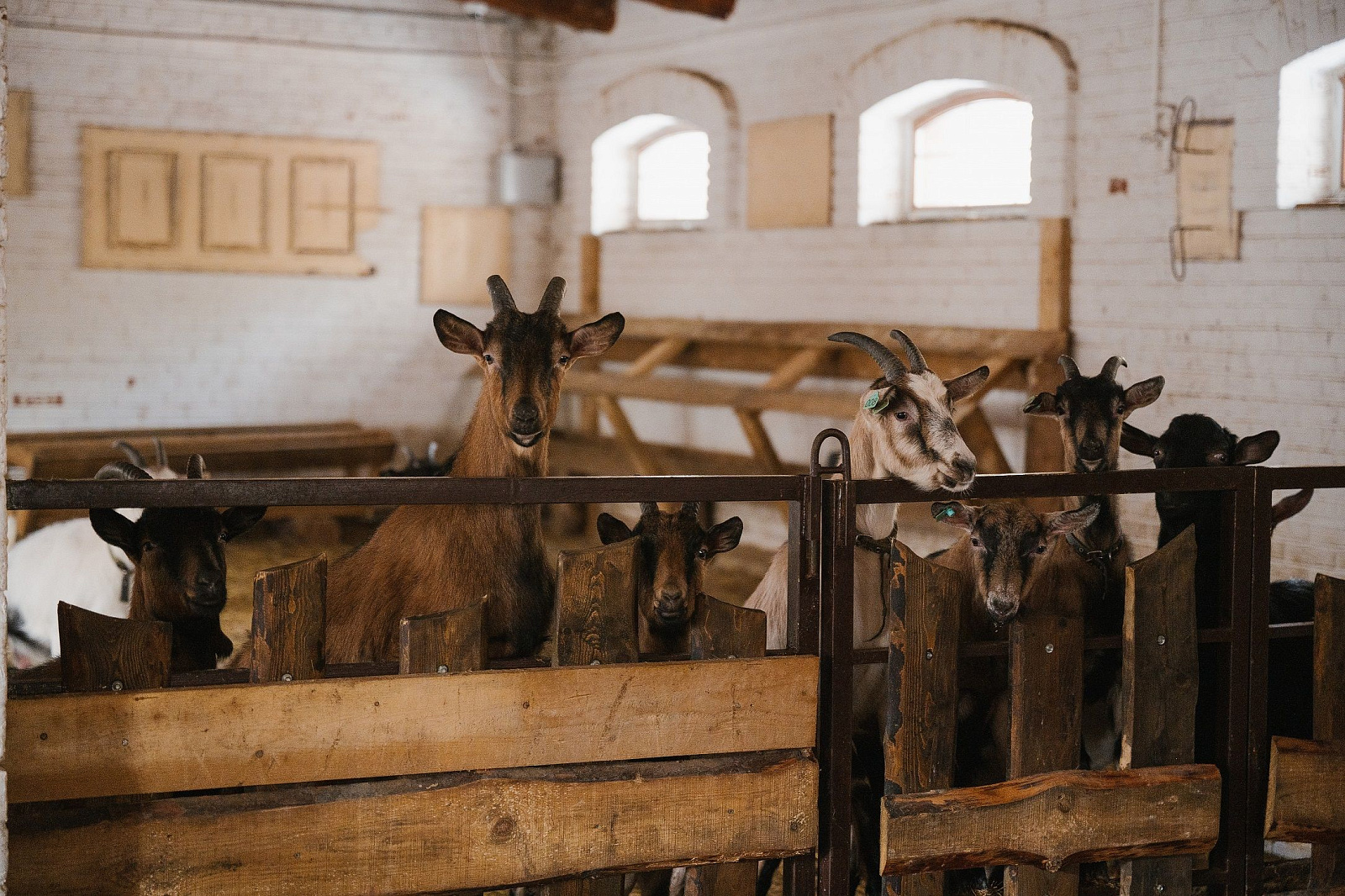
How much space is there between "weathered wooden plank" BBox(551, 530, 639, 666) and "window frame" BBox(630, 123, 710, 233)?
721 centimetres

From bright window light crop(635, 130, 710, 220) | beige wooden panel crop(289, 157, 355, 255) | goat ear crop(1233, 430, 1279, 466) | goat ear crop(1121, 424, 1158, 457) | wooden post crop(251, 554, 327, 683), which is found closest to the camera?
wooden post crop(251, 554, 327, 683)

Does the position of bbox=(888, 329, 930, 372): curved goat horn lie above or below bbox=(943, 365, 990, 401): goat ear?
above

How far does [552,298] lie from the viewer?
3.90 m

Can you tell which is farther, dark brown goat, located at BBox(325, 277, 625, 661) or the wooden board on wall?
the wooden board on wall

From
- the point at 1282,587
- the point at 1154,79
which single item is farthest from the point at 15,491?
the point at 1154,79

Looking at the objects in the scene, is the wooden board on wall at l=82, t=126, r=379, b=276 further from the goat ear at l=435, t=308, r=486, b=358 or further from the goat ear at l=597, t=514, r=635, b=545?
the goat ear at l=597, t=514, r=635, b=545

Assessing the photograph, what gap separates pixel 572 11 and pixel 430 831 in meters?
8.60

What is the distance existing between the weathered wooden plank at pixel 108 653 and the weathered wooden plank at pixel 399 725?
8 centimetres

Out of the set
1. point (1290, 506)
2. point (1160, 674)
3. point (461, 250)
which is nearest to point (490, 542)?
point (1160, 674)

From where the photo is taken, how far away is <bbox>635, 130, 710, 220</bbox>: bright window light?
1021 cm

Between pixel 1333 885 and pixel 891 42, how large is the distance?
19.6 ft

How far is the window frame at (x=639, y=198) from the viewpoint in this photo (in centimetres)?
1005

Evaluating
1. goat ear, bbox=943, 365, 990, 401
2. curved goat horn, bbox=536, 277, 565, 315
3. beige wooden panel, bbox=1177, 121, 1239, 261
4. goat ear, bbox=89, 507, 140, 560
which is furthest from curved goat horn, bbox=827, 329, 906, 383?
beige wooden panel, bbox=1177, 121, 1239, 261

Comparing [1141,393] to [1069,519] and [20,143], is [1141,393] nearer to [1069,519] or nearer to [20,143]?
[1069,519]
